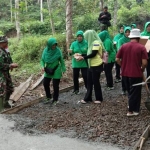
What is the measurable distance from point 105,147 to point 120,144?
0.86 feet

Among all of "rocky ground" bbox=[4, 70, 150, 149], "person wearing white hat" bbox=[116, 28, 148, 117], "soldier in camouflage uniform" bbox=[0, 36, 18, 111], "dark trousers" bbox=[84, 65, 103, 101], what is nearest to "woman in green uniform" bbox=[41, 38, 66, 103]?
"rocky ground" bbox=[4, 70, 150, 149]

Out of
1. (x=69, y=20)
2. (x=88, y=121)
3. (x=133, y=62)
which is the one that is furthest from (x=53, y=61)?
(x=69, y=20)

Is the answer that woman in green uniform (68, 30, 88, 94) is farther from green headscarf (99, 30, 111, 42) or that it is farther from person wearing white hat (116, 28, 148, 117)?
person wearing white hat (116, 28, 148, 117)

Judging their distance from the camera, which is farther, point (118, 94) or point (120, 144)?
point (118, 94)

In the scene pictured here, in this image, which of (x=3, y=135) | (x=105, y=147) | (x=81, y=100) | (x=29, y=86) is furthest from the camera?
(x=29, y=86)

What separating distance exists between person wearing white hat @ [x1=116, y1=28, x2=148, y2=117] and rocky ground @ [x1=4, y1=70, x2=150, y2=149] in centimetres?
35

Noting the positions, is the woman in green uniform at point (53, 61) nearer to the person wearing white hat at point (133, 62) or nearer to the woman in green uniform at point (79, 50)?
the woman in green uniform at point (79, 50)

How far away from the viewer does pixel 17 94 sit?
8.42 meters

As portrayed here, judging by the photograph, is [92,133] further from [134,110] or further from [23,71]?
[23,71]

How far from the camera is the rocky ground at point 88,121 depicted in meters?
4.96

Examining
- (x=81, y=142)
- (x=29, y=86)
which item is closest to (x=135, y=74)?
(x=81, y=142)

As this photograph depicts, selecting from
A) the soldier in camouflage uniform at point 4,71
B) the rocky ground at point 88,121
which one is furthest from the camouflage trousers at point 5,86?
the rocky ground at point 88,121

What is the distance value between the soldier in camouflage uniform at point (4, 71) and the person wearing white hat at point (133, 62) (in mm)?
2411

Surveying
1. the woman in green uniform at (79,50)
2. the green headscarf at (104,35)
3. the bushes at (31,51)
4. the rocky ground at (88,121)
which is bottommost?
the rocky ground at (88,121)
